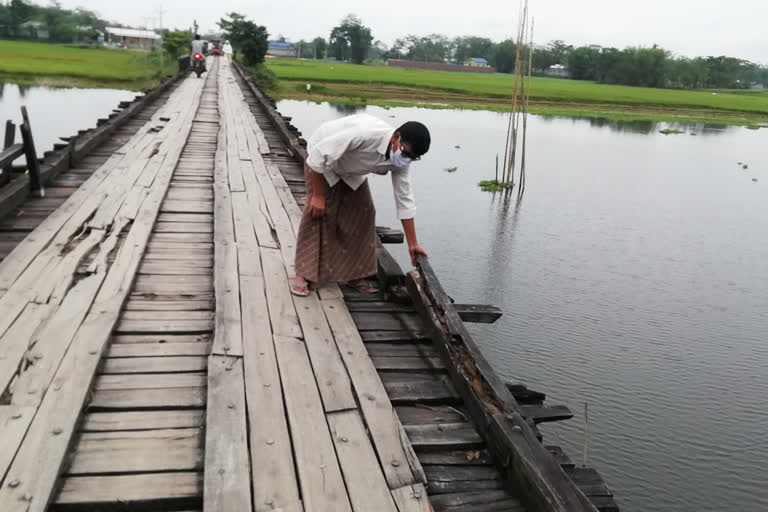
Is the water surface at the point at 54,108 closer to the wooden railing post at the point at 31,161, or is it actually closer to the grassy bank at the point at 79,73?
the grassy bank at the point at 79,73

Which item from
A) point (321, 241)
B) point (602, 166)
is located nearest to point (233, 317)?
point (321, 241)

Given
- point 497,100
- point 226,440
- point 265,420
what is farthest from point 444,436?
point 497,100

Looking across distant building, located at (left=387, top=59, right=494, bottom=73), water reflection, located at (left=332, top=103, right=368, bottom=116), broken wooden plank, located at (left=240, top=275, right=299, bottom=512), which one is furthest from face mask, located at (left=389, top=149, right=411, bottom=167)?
distant building, located at (left=387, top=59, right=494, bottom=73)

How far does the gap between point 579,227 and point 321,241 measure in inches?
330

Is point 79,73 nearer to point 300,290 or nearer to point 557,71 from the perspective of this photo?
point 300,290

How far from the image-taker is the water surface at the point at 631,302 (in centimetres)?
471

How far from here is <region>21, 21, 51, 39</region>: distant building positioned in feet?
202

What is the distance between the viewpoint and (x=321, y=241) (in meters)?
3.34

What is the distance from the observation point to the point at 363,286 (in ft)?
11.7

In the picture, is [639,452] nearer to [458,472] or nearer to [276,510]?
[458,472]

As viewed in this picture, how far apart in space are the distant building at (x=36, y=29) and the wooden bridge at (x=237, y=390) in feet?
227

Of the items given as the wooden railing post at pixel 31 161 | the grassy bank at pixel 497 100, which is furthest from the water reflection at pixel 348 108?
the wooden railing post at pixel 31 161

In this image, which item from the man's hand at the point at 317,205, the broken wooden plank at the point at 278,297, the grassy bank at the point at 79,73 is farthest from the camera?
the grassy bank at the point at 79,73

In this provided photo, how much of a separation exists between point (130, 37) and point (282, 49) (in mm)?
24057
